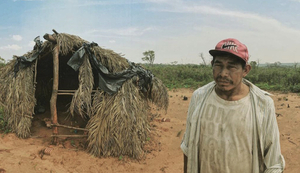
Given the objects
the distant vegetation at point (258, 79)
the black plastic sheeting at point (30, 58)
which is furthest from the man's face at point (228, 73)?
the distant vegetation at point (258, 79)

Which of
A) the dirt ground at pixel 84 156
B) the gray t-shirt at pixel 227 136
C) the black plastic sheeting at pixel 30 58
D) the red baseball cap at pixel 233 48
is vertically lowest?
the dirt ground at pixel 84 156

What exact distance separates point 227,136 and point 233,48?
0.59m

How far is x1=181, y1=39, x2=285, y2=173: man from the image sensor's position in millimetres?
1530

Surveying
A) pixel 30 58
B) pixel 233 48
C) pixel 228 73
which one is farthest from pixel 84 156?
pixel 233 48

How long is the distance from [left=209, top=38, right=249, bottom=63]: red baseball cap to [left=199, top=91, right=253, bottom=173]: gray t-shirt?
30 centimetres

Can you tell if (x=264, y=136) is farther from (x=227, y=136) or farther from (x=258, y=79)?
(x=258, y=79)

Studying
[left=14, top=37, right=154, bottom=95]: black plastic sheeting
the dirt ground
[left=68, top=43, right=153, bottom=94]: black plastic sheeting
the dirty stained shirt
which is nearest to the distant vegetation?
the dirt ground

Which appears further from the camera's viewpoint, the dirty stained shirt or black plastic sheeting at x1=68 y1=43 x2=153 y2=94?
black plastic sheeting at x1=68 y1=43 x2=153 y2=94

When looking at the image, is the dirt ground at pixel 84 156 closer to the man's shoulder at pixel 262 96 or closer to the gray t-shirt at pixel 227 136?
the gray t-shirt at pixel 227 136

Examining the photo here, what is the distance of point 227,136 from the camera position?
157cm

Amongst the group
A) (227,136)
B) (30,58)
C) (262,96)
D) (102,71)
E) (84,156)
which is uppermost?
(30,58)

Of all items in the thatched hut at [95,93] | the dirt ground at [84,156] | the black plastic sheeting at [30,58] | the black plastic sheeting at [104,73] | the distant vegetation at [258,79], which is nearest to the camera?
the dirt ground at [84,156]

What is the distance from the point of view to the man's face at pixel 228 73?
1.57m

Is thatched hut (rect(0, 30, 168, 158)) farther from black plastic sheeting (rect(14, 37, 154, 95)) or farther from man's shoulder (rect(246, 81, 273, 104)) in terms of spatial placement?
man's shoulder (rect(246, 81, 273, 104))
